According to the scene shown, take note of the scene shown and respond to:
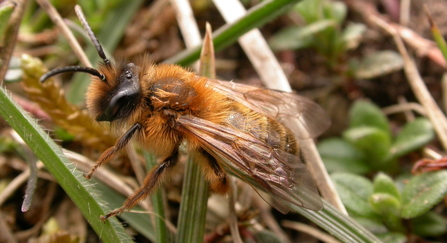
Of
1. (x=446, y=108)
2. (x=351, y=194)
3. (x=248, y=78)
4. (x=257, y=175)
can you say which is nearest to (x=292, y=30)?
(x=248, y=78)

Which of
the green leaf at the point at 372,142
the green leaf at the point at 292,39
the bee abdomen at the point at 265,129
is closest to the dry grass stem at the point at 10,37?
the bee abdomen at the point at 265,129

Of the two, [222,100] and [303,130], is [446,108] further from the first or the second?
[222,100]

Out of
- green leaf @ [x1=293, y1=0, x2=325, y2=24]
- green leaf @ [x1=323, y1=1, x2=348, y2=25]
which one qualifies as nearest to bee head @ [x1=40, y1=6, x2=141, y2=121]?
green leaf @ [x1=293, y1=0, x2=325, y2=24]

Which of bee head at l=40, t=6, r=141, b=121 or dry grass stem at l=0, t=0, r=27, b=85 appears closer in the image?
bee head at l=40, t=6, r=141, b=121

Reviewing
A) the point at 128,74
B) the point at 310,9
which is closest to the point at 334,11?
the point at 310,9

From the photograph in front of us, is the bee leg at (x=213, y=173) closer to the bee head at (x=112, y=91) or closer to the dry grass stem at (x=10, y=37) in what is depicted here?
the bee head at (x=112, y=91)

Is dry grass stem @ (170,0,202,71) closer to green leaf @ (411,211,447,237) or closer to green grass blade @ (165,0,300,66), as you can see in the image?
green grass blade @ (165,0,300,66)

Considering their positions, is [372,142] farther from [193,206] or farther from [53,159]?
[53,159]
